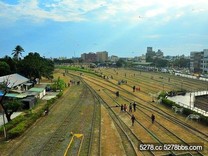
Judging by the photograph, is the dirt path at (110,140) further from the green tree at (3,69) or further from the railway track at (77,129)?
the green tree at (3,69)

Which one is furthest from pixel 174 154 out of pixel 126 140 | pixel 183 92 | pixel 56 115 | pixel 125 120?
pixel 183 92

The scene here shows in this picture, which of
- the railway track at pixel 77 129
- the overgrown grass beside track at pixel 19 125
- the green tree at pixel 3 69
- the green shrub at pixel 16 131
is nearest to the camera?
the railway track at pixel 77 129

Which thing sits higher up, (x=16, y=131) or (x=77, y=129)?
(x=16, y=131)

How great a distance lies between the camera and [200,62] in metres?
150

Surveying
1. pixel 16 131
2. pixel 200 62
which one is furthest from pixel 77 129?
pixel 200 62

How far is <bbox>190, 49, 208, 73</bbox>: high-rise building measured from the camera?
5399 inches

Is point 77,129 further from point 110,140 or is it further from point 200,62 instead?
point 200,62

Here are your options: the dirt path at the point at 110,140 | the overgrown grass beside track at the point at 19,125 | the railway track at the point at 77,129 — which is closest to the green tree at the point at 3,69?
the railway track at the point at 77,129

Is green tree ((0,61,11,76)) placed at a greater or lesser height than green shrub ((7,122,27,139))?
greater

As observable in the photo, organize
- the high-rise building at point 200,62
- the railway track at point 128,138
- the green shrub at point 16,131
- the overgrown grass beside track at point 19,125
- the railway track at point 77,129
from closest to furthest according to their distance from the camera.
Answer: the railway track at point 128,138, the railway track at point 77,129, the green shrub at point 16,131, the overgrown grass beside track at point 19,125, the high-rise building at point 200,62

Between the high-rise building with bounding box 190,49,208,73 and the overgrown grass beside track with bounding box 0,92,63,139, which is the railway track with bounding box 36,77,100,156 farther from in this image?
the high-rise building with bounding box 190,49,208,73

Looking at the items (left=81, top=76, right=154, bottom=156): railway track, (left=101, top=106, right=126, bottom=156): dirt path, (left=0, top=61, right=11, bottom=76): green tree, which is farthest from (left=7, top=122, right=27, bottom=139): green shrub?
(left=0, top=61, right=11, bottom=76): green tree

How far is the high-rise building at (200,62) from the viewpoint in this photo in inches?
5399

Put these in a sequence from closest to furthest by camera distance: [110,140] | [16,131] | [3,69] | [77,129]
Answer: [110,140] < [16,131] < [77,129] < [3,69]
